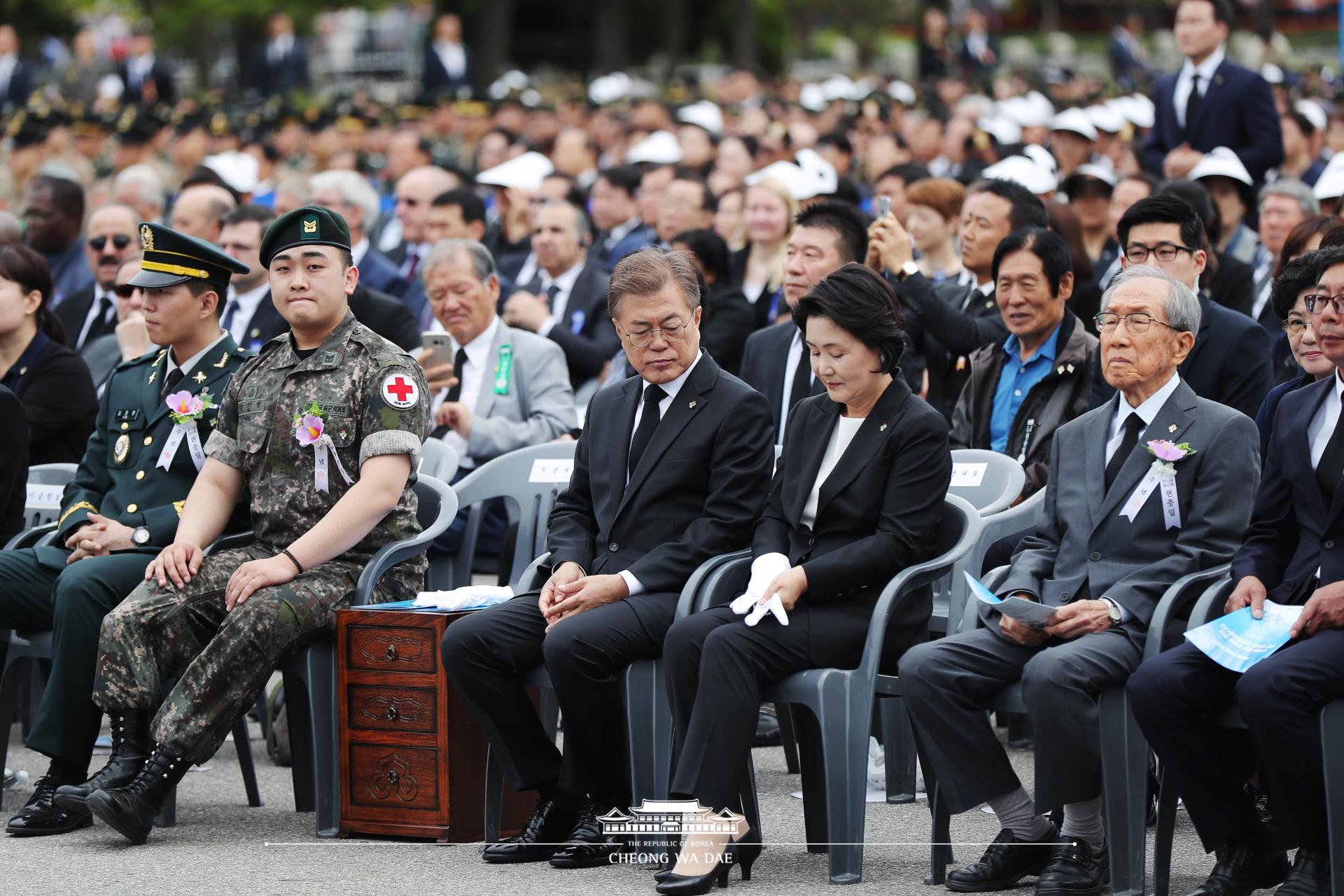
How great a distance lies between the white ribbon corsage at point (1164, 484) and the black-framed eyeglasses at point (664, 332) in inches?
59.3

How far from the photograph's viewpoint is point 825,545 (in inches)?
228

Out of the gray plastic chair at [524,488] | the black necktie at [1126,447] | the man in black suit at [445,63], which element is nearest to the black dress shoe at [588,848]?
the gray plastic chair at [524,488]

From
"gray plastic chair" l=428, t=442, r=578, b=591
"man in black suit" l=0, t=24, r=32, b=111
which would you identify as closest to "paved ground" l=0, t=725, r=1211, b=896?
"gray plastic chair" l=428, t=442, r=578, b=591

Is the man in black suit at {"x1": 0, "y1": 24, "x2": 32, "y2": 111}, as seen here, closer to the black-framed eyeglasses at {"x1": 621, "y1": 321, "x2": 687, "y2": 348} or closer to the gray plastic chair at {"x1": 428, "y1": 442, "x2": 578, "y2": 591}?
the gray plastic chair at {"x1": 428, "y1": 442, "x2": 578, "y2": 591}

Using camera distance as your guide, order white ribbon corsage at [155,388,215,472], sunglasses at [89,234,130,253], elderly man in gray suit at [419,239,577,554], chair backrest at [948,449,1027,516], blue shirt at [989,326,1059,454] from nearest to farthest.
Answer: chair backrest at [948,449,1027,516]
white ribbon corsage at [155,388,215,472]
blue shirt at [989,326,1059,454]
elderly man in gray suit at [419,239,577,554]
sunglasses at [89,234,130,253]

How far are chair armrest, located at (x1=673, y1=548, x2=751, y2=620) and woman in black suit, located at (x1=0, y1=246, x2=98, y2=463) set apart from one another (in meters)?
3.22

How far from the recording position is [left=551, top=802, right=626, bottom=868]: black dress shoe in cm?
573

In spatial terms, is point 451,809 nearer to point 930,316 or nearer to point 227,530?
point 227,530

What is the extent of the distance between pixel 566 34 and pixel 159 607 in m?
35.9

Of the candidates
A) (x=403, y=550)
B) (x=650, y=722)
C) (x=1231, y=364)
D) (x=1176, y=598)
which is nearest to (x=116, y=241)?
(x=403, y=550)

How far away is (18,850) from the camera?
237 inches

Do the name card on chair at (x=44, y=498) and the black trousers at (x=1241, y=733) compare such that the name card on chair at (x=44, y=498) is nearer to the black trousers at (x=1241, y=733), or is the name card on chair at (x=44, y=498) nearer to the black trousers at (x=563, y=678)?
the black trousers at (x=563, y=678)

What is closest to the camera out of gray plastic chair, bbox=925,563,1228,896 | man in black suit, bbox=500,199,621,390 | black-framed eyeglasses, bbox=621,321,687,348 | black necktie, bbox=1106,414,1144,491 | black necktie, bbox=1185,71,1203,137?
gray plastic chair, bbox=925,563,1228,896

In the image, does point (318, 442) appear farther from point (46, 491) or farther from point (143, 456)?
point (46, 491)
